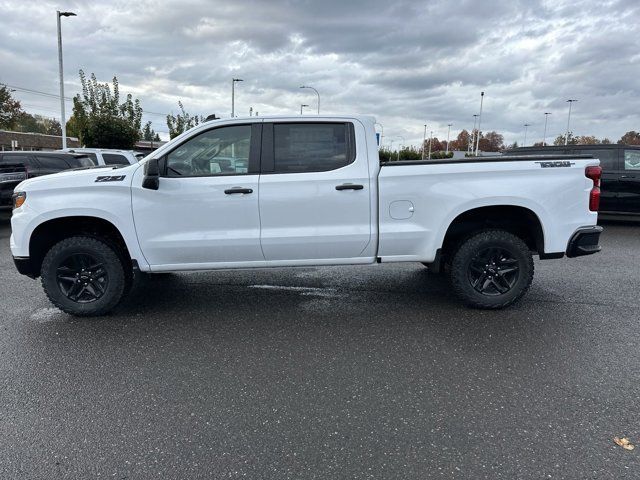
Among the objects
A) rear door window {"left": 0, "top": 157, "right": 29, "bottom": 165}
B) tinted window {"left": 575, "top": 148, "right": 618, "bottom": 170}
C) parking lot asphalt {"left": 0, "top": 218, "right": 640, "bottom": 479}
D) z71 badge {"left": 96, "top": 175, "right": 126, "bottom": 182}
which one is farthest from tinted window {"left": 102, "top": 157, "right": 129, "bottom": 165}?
tinted window {"left": 575, "top": 148, "right": 618, "bottom": 170}

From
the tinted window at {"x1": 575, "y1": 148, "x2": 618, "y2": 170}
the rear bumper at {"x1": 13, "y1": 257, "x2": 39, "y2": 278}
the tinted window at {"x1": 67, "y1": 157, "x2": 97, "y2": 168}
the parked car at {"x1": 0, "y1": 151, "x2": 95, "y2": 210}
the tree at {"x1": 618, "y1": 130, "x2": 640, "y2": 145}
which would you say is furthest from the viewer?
the tree at {"x1": 618, "y1": 130, "x2": 640, "y2": 145}

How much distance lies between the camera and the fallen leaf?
266 centimetres

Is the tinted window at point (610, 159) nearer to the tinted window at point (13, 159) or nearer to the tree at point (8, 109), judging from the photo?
the tinted window at point (13, 159)

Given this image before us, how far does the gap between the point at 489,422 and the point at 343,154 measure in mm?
2820

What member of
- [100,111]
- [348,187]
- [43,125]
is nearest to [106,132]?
[100,111]

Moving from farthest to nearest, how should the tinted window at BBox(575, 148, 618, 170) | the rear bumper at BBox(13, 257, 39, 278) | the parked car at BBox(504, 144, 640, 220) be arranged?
1. the tinted window at BBox(575, 148, 618, 170)
2. the parked car at BBox(504, 144, 640, 220)
3. the rear bumper at BBox(13, 257, 39, 278)

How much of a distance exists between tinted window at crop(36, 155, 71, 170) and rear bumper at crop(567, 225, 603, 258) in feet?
37.0

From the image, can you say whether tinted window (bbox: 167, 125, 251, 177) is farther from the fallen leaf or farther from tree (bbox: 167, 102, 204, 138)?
tree (bbox: 167, 102, 204, 138)

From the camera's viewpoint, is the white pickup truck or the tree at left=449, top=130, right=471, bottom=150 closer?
the white pickup truck

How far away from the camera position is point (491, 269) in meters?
4.85

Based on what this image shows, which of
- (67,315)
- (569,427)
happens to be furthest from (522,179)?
(67,315)

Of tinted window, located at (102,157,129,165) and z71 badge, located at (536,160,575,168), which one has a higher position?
tinted window, located at (102,157,129,165)

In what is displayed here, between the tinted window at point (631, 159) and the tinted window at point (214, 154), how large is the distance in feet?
30.8

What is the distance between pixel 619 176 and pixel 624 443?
9341 mm
